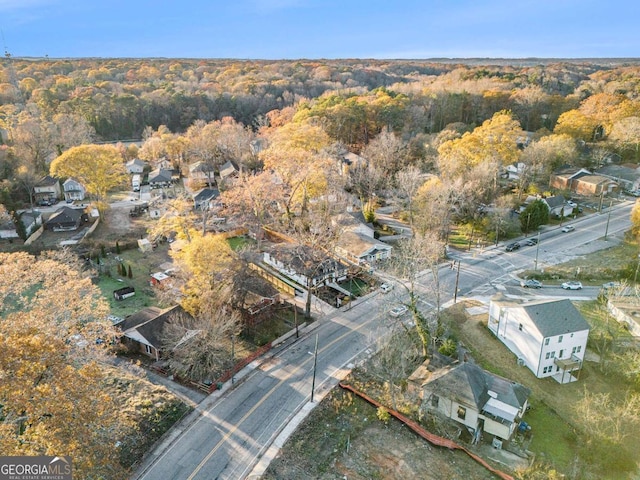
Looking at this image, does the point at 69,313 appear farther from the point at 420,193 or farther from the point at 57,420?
the point at 420,193

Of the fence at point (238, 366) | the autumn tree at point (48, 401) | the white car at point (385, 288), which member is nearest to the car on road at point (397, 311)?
the white car at point (385, 288)

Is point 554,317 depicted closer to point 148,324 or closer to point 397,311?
point 397,311

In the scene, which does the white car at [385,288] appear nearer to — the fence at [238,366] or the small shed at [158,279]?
the fence at [238,366]

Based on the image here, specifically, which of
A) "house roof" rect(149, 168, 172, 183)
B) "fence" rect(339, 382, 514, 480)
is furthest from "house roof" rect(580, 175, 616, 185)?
"house roof" rect(149, 168, 172, 183)

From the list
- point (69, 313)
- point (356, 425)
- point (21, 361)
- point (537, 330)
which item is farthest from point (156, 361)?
point (537, 330)

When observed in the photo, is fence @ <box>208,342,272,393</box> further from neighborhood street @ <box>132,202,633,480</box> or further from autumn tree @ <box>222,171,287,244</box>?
autumn tree @ <box>222,171,287,244</box>

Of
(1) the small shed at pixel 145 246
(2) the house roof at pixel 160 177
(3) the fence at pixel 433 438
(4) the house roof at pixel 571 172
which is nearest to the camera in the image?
(3) the fence at pixel 433 438

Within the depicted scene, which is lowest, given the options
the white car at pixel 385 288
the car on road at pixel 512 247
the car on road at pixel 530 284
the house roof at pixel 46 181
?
the white car at pixel 385 288
